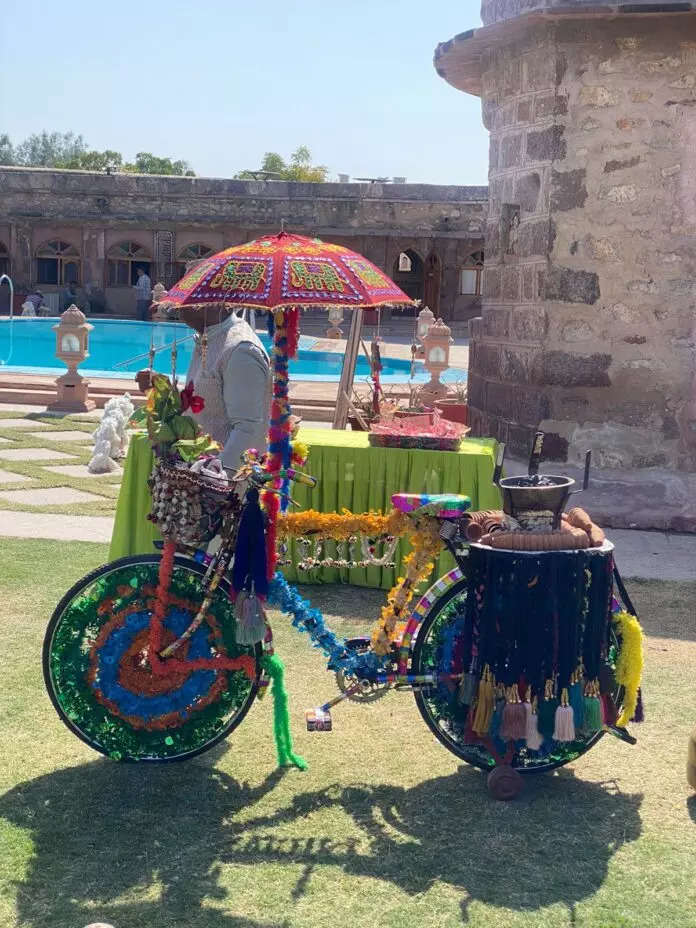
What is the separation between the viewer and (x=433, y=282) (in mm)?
33000

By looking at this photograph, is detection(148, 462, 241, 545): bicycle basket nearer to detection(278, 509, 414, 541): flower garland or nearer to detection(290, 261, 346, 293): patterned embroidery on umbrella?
detection(278, 509, 414, 541): flower garland

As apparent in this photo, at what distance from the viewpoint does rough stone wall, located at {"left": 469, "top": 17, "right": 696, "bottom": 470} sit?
811 centimetres

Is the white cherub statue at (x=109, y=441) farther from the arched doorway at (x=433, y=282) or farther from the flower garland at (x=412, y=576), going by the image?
the arched doorway at (x=433, y=282)

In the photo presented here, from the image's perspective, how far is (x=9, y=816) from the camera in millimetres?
3611

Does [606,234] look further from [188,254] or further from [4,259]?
[4,259]

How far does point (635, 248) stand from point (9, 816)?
633 cm

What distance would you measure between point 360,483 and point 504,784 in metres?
2.80

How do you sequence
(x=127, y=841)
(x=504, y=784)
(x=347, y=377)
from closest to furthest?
1. (x=127, y=841)
2. (x=504, y=784)
3. (x=347, y=377)

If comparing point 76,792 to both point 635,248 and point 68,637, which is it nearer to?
point 68,637

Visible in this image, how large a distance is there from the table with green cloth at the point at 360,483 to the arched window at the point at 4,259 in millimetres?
28590

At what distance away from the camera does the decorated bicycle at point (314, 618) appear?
12.4 feet

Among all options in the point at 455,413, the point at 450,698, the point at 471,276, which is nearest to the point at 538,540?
the point at 450,698

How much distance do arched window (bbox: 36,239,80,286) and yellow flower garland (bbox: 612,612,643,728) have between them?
3102 centimetres

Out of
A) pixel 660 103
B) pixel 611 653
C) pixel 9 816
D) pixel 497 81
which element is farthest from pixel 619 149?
pixel 9 816
